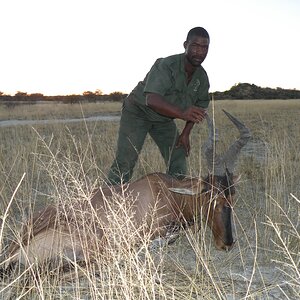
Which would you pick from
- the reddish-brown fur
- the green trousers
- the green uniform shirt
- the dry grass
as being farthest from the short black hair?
the dry grass

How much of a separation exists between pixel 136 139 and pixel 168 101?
83cm

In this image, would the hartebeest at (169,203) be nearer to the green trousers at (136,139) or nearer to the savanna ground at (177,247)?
the savanna ground at (177,247)

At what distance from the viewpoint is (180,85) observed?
18.6 feet

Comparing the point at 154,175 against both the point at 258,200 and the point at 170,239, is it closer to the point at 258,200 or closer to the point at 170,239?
the point at 170,239

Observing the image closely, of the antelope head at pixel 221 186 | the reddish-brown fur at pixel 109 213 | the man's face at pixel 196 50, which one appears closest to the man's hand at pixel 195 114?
the antelope head at pixel 221 186

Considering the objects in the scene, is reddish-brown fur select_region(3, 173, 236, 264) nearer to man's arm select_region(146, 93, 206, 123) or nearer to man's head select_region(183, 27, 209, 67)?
man's arm select_region(146, 93, 206, 123)

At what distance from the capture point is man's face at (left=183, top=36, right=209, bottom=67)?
17.5 ft

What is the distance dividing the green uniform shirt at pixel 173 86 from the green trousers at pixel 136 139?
5.1 inches

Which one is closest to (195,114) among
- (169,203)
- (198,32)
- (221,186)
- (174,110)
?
(174,110)

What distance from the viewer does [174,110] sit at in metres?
5.00

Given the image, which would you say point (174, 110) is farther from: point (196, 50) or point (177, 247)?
point (177, 247)

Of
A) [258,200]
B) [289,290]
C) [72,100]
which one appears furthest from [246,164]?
[72,100]

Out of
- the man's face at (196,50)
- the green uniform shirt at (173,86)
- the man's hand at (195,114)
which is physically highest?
the man's face at (196,50)

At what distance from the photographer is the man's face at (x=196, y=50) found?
17.5ft
